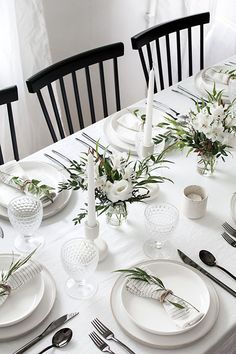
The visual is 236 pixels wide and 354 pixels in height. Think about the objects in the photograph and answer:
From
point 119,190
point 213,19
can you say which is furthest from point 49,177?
point 213,19

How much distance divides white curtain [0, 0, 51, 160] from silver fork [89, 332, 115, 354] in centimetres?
138

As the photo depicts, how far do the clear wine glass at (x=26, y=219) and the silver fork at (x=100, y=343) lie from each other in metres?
0.32

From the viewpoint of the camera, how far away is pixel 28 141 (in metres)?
2.53

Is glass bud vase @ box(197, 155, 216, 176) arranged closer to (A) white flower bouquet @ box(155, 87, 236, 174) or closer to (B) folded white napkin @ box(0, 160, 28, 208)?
(A) white flower bouquet @ box(155, 87, 236, 174)

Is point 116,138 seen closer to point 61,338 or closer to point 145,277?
point 145,277

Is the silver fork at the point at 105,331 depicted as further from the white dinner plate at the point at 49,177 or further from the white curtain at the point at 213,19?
the white curtain at the point at 213,19

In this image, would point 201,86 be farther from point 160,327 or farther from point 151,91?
point 160,327

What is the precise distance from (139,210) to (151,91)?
35 cm

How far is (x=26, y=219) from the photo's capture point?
4.43 ft

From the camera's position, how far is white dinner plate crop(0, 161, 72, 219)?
5.00 ft

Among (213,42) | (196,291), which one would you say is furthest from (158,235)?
(213,42)

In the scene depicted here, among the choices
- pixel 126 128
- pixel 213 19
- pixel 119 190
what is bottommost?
pixel 213 19

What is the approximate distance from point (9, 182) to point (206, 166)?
612 millimetres

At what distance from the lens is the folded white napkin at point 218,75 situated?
82.1 inches
